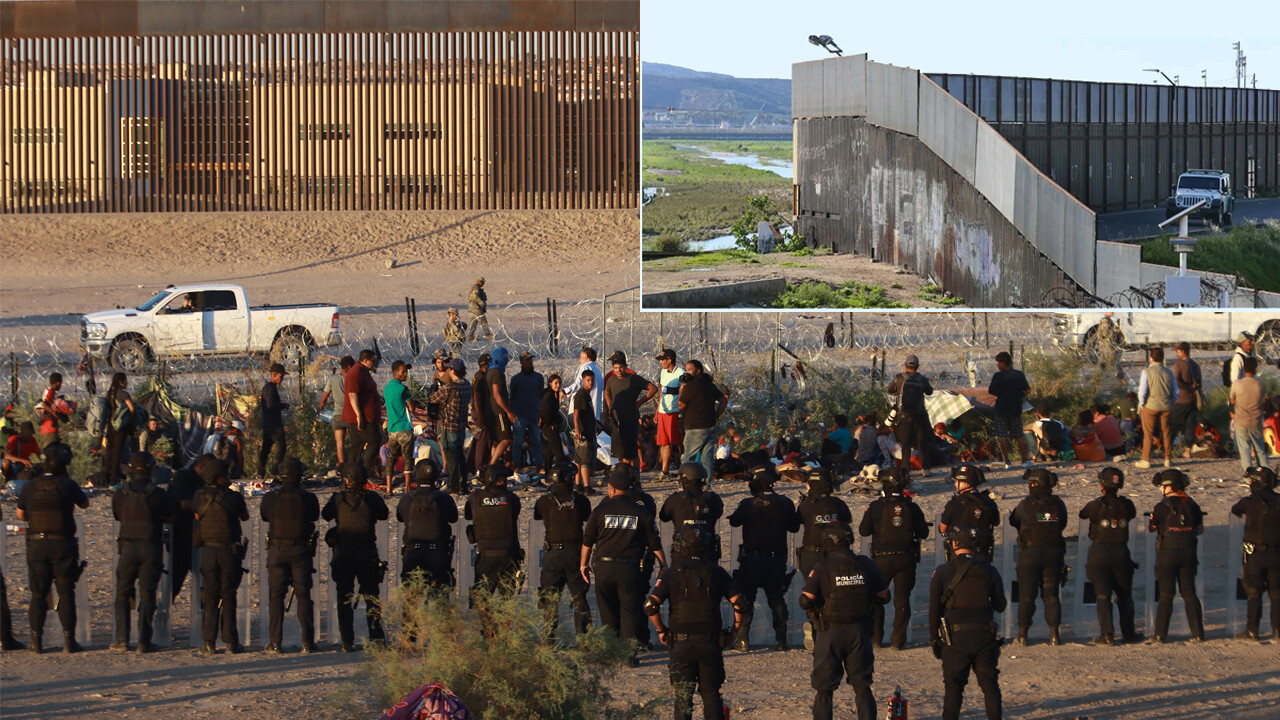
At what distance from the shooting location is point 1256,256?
20516 mm

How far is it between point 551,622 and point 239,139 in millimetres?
33756

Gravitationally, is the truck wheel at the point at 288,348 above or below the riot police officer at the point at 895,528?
above

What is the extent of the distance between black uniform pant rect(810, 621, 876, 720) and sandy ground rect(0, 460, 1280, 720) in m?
0.62

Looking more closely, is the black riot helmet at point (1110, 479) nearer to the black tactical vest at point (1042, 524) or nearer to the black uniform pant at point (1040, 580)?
the black tactical vest at point (1042, 524)

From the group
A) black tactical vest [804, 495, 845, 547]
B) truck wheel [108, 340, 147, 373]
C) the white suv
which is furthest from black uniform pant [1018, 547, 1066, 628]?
truck wheel [108, 340, 147, 373]

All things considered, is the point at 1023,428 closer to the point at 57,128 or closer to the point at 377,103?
the point at 377,103

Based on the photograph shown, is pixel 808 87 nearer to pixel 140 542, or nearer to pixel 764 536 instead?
pixel 764 536

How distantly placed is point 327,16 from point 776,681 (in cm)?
3340

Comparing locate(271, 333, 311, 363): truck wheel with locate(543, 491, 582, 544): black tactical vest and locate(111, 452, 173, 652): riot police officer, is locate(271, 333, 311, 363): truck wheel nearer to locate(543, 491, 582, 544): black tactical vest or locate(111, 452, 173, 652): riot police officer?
locate(111, 452, 173, 652): riot police officer

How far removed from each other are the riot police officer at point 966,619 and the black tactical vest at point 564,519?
247 centimetres

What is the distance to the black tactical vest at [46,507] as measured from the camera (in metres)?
9.13

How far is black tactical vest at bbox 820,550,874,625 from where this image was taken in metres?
7.54

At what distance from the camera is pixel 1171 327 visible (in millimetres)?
22266

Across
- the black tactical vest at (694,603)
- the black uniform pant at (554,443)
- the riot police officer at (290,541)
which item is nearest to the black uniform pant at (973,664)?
the black tactical vest at (694,603)
